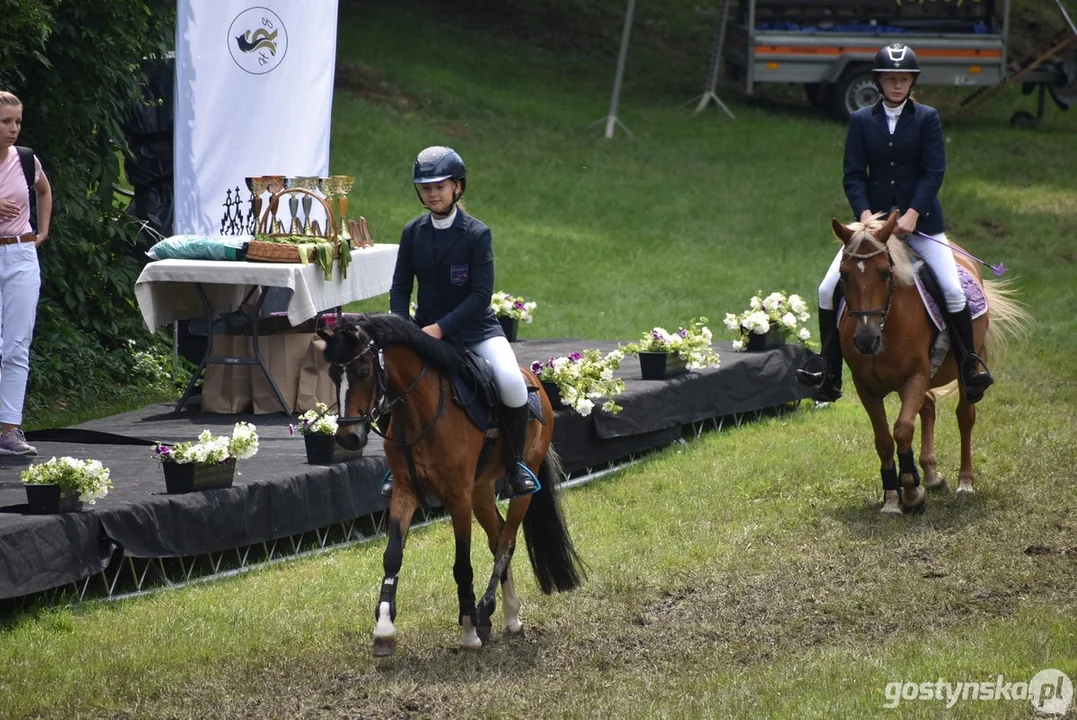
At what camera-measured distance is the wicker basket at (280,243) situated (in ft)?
33.5

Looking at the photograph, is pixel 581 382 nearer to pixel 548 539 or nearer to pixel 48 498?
pixel 548 539

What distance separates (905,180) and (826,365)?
1291mm

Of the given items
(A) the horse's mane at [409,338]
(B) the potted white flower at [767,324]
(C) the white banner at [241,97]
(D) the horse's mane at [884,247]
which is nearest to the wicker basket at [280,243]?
(C) the white banner at [241,97]

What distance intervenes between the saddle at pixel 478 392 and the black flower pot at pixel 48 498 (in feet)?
6.87

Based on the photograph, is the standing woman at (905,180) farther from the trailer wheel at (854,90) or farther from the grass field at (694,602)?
the trailer wheel at (854,90)

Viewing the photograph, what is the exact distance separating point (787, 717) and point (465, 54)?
24.0 metres

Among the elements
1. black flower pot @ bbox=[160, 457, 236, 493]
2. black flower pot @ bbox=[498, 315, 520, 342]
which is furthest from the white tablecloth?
black flower pot @ bbox=[160, 457, 236, 493]

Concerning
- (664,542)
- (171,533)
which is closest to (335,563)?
(171,533)

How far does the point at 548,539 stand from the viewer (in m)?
7.09

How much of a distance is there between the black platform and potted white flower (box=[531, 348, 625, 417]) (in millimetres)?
127

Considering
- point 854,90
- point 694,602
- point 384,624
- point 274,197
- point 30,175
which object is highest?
point 854,90

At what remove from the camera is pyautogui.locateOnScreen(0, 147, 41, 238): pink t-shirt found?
8734 millimetres

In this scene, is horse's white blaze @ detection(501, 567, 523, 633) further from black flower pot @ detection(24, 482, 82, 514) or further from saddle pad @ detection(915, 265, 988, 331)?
saddle pad @ detection(915, 265, 988, 331)

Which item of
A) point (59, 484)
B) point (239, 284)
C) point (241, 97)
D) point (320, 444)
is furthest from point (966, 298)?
point (241, 97)
